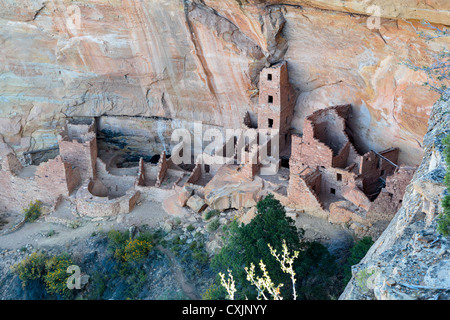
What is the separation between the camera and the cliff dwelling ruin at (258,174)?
1315 centimetres

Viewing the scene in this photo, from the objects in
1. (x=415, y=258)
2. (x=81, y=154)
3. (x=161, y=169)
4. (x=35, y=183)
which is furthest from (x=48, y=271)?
(x=415, y=258)

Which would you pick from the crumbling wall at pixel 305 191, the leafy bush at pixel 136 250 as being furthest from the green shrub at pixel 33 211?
the crumbling wall at pixel 305 191

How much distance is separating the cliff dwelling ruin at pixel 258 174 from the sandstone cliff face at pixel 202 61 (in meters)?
0.58

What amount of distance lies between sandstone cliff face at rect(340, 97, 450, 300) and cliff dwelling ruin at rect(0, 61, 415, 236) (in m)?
5.85

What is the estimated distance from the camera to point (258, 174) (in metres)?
15.0

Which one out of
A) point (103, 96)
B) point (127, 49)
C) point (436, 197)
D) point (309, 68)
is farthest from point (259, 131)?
point (436, 197)

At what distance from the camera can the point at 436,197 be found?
588 centimetres

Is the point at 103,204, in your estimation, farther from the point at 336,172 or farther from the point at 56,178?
the point at 336,172

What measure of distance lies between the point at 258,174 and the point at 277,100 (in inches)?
88.3

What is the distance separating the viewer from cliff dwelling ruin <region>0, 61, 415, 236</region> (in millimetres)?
13148

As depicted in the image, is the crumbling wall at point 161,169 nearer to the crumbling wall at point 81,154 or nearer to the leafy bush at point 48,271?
the crumbling wall at point 81,154

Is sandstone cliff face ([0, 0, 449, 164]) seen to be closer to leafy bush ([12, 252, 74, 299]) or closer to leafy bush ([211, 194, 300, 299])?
leafy bush ([211, 194, 300, 299])

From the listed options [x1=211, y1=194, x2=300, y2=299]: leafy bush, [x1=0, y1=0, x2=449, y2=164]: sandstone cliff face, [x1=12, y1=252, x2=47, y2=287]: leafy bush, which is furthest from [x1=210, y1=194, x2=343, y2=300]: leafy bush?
[x1=12, y1=252, x2=47, y2=287]: leafy bush

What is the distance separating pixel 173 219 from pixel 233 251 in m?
4.14
